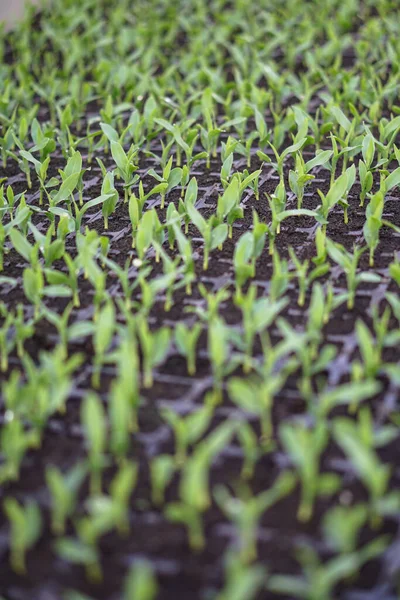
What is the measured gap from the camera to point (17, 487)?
5.60 ft

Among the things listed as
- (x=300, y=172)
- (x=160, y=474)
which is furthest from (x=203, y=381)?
(x=300, y=172)

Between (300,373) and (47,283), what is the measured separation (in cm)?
88

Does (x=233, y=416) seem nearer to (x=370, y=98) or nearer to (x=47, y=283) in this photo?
(x=47, y=283)

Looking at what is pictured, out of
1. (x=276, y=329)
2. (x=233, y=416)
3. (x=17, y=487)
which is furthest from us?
(x=276, y=329)

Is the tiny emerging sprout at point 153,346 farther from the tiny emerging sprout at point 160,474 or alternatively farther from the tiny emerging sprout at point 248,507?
the tiny emerging sprout at point 248,507

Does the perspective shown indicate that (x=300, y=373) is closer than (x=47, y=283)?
Yes

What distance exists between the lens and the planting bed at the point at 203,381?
1510 millimetres

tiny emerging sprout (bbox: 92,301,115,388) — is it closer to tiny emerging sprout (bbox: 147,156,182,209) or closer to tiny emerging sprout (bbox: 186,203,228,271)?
tiny emerging sprout (bbox: 186,203,228,271)

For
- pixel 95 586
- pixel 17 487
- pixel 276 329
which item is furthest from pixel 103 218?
pixel 95 586

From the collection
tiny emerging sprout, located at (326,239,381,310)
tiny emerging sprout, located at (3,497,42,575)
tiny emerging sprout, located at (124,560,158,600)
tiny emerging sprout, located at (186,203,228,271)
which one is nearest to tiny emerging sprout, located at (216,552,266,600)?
tiny emerging sprout, located at (124,560,158,600)

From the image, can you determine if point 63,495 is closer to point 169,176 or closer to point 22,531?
point 22,531

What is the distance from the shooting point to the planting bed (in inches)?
59.4

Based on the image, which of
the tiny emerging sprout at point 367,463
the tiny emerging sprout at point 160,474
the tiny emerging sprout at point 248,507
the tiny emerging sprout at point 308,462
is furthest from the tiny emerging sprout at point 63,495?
the tiny emerging sprout at point 367,463

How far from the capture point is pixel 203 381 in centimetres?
199
